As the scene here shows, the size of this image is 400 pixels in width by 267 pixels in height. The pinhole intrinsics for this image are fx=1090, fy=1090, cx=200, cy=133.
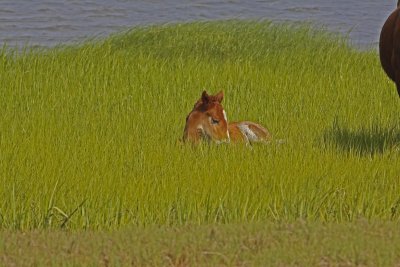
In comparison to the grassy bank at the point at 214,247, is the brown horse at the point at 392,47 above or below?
above

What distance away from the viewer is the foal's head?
8.05m

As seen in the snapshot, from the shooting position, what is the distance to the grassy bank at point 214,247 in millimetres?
5145

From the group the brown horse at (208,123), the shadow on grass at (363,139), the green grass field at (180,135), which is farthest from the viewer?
the shadow on grass at (363,139)

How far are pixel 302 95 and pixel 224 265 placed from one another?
238 inches

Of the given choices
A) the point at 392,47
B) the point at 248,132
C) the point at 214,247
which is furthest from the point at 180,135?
the point at 214,247

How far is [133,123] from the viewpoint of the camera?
9.36 metres

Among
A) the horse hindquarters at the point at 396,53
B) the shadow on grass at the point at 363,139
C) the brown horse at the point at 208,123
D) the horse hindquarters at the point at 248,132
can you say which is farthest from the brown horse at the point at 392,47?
the brown horse at the point at 208,123

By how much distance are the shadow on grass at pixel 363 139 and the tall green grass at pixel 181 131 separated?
0.02 metres

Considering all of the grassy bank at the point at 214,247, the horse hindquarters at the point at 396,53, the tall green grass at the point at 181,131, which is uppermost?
the horse hindquarters at the point at 396,53

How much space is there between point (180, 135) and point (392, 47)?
1.84 m

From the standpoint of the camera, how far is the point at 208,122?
8.08m

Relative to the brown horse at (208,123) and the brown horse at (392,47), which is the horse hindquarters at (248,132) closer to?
the brown horse at (208,123)

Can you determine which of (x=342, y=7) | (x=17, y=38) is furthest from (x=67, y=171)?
(x=342, y=7)

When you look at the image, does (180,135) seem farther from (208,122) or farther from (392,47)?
(392,47)
